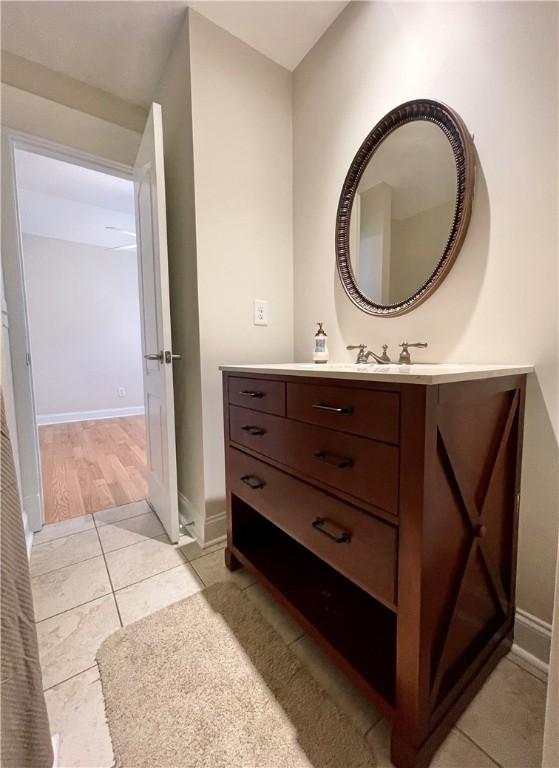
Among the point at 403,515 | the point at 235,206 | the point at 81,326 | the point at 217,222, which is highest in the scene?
the point at 235,206

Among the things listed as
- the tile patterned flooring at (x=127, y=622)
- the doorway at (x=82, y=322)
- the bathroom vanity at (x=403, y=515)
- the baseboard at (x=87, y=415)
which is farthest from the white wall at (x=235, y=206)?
the baseboard at (x=87, y=415)

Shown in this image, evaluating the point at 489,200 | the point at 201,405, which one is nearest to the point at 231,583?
the point at 201,405

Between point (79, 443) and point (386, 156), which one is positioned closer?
point (386, 156)

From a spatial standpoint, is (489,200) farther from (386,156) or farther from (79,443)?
(79,443)

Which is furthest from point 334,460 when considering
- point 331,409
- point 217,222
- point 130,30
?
point 130,30

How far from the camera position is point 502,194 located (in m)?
0.99

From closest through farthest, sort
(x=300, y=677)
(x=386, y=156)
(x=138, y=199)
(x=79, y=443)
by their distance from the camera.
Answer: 1. (x=300, y=677)
2. (x=386, y=156)
3. (x=138, y=199)
4. (x=79, y=443)

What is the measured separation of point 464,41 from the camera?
41.3 inches

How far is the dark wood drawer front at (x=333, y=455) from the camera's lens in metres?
0.73

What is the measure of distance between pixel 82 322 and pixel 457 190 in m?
5.11

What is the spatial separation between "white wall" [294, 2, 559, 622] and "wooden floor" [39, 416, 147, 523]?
2137 mm

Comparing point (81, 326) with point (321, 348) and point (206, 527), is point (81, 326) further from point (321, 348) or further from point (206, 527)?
point (321, 348)

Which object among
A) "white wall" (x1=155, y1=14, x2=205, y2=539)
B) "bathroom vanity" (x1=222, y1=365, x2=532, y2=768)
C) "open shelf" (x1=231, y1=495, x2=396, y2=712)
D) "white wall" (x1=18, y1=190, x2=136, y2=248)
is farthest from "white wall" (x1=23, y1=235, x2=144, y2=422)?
"bathroom vanity" (x1=222, y1=365, x2=532, y2=768)

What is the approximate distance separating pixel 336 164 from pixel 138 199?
43.6 inches
